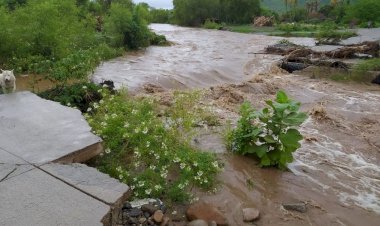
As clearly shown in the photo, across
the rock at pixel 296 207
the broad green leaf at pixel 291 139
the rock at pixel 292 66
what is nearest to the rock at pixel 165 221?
the rock at pixel 296 207

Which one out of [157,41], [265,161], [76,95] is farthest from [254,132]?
[157,41]

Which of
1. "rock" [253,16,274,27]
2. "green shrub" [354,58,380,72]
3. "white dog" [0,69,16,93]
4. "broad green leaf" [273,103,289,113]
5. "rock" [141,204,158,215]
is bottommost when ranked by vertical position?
"rock" [141,204,158,215]

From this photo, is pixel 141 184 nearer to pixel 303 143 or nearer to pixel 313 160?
pixel 313 160

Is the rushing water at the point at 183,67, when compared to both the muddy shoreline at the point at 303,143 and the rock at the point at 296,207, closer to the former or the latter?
the muddy shoreline at the point at 303,143

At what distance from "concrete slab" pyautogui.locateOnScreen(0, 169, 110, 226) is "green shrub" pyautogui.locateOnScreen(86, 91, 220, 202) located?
81 cm

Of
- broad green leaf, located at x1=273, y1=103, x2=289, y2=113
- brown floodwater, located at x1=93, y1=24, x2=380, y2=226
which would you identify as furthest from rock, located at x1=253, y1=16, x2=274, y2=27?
broad green leaf, located at x1=273, y1=103, x2=289, y2=113

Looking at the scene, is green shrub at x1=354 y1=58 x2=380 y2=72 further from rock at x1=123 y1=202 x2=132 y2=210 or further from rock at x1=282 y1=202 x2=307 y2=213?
rock at x1=123 y1=202 x2=132 y2=210

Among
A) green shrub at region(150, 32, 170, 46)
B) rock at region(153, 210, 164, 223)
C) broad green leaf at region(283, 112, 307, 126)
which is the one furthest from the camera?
green shrub at region(150, 32, 170, 46)

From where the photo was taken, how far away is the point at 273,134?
5160 mm

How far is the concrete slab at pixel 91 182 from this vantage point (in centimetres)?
339

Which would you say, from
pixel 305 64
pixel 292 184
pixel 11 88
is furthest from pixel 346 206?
pixel 305 64

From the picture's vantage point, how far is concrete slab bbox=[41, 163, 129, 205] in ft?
11.1

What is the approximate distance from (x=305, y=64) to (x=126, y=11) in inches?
373

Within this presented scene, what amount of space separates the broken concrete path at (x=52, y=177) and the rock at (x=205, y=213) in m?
0.79
